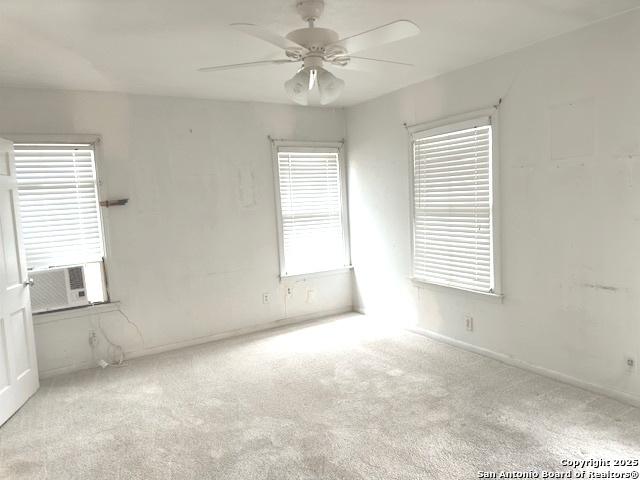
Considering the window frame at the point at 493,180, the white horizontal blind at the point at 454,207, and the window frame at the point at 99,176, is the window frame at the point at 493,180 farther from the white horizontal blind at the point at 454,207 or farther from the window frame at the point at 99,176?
the window frame at the point at 99,176

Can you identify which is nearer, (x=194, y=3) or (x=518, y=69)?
(x=194, y=3)

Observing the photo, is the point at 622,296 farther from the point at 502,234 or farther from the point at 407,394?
the point at 407,394

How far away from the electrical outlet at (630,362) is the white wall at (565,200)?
27 mm

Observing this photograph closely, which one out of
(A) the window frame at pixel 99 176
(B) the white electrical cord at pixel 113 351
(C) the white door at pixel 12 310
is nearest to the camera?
(C) the white door at pixel 12 310

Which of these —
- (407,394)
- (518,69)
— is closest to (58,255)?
(407,394)

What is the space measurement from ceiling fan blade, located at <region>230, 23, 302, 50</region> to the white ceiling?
0.64 feet

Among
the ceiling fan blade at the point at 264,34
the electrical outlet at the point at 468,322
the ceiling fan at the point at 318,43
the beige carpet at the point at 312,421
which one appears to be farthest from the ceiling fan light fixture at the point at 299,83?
the electrical outlet at the point at 468,322

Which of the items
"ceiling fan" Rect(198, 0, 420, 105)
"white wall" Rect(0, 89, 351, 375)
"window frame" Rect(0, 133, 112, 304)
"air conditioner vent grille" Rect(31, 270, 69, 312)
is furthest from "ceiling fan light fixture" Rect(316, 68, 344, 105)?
"air conditioner vent grille" Rect(31, 270, 69, 312)

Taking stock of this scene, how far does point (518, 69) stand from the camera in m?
3.32

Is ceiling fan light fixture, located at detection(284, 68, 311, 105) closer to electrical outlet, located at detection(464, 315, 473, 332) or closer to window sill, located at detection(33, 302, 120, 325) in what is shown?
electrical outlet, located at detection(464, 315, 473, 332)

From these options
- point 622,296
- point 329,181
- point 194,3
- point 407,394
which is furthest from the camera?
point 329,181

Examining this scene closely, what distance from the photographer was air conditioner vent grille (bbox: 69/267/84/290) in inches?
152

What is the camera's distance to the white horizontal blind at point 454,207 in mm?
3666

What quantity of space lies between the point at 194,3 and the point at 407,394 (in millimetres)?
2784
